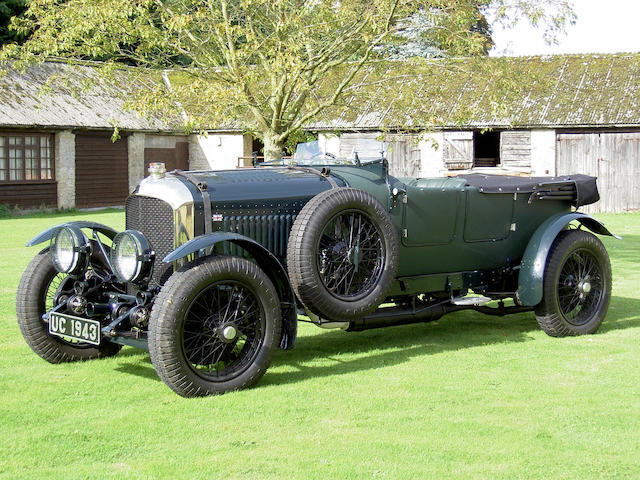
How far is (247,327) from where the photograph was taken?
228 inches

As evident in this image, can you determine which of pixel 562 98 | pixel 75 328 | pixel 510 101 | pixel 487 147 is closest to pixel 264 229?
pixel 75 328

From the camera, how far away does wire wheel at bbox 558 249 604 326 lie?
7.70 meters

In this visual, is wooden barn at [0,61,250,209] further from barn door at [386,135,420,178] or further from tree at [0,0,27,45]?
barn door at [386,135,420,178]

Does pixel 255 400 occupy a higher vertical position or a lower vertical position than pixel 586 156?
lower

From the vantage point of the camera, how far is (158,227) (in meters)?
6.26

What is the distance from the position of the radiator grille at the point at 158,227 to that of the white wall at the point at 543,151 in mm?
20776

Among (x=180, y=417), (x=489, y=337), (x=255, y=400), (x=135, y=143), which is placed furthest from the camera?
(x=135, y=143)

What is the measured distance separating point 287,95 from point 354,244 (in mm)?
6364

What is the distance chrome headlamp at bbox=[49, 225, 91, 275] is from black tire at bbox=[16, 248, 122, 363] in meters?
0.27

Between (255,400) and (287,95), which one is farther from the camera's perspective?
(287,95)

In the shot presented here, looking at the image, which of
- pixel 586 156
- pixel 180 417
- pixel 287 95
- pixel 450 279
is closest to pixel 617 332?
pixel 450 279

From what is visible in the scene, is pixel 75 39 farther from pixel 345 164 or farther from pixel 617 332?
A: pixel 617 332

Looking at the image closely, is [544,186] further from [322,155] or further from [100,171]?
[100,171]

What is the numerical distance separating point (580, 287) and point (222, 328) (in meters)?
3.73
